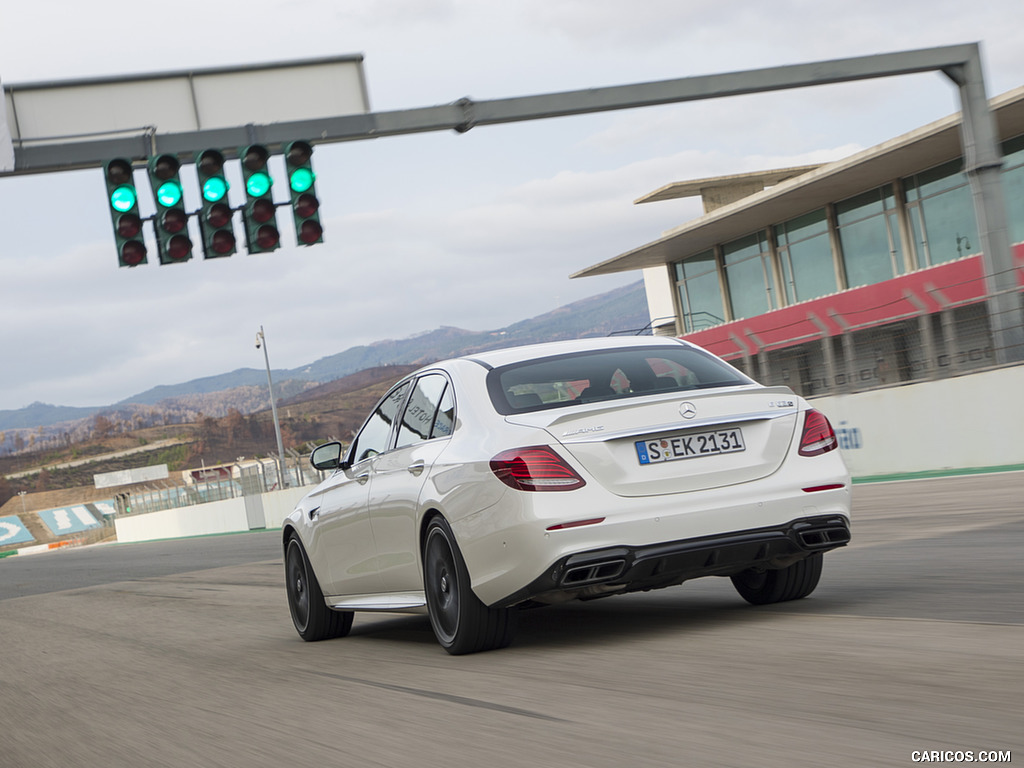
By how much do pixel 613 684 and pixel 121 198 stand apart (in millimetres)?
11201

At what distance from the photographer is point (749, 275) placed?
4691 cm

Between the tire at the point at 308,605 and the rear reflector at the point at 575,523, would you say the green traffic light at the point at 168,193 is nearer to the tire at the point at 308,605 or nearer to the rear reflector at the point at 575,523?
the tire at the point at 308,605

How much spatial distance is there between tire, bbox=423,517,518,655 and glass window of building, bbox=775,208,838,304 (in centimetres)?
3652

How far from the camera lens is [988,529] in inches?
393

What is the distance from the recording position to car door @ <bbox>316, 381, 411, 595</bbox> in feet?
26.2

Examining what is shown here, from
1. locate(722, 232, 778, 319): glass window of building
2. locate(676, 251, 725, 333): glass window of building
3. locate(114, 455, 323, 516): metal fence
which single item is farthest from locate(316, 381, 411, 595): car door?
locate(676, 251, 725, 333): glass window of building

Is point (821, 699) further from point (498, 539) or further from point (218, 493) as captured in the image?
point (218, 493)

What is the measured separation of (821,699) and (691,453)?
74.9 inches

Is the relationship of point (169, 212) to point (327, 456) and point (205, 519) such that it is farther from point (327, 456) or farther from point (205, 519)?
point (205, 519)

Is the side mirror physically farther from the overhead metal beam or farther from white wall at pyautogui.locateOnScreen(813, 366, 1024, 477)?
white wall at pyautogui.locateOnScreen(813, 366, 1024, 477)

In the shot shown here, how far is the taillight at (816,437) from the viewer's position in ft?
21.8

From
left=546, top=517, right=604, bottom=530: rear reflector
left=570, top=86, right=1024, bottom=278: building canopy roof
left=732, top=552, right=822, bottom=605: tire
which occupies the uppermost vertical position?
left=570, top=86, right=1024, bottom=278: building canopy roof

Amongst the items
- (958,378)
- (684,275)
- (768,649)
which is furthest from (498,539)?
(684,275)

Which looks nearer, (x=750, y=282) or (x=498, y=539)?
(x=498, y=539)
